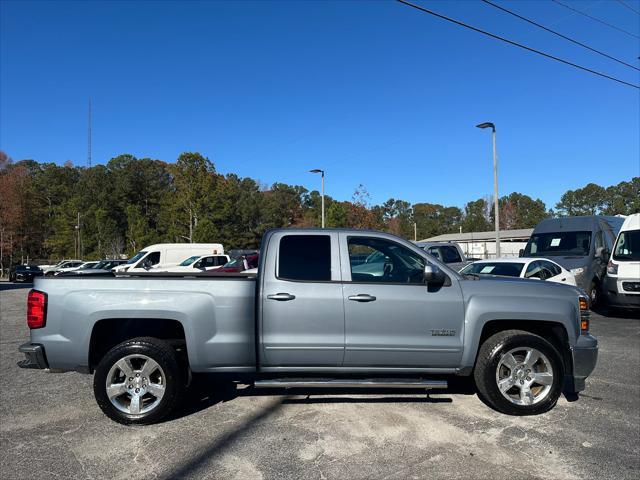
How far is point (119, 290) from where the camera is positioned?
4.45 m

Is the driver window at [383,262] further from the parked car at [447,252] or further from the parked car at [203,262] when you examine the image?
the parked car at [203,262]

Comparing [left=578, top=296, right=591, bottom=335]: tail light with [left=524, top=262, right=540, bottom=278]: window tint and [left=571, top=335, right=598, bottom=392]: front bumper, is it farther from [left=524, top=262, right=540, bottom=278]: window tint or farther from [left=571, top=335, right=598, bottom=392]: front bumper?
[left=524, top=262, right=540, bottom=278]: window tint

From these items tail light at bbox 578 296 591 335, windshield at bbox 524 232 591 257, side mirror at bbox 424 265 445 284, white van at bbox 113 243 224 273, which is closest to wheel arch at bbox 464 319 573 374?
tail light at bbox 578 296 591 335

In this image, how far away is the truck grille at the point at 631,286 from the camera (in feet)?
35.3

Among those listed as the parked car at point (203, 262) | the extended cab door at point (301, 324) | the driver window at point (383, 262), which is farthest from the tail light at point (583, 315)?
the parked car at point (203, 262)

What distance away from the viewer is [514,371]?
455cm

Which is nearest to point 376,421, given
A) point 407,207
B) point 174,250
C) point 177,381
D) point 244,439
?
point 244,439

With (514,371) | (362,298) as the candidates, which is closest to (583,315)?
(514,371)

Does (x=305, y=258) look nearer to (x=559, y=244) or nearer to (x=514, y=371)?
(x=514, y=371)

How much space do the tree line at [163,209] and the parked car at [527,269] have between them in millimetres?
26608

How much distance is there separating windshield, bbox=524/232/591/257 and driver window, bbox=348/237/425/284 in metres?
10.2

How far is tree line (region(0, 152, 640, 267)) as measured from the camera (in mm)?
51312

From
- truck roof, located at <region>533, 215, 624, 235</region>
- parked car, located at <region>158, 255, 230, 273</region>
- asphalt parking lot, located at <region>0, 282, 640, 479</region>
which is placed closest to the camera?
asphalt parking lot, located at <region>0, 282, 640, 479</region>

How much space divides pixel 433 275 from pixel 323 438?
1.84 meters
